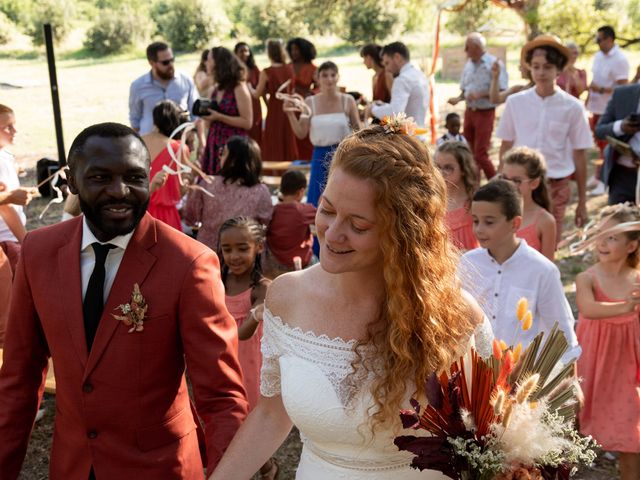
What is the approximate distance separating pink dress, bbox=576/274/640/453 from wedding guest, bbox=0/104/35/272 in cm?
380

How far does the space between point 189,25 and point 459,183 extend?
33.7 meters

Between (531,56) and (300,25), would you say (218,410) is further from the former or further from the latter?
(300,25)

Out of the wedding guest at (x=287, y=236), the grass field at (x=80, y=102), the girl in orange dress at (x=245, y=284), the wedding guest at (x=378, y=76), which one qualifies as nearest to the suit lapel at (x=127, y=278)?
the girl in orange dress at (x=245, y=284)

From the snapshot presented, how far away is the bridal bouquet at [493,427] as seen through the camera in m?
2.07

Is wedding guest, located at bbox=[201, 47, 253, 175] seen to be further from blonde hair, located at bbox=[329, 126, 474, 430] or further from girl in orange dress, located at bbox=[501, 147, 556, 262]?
blonde hair, located at bbox=[329, 126, 474, 430]

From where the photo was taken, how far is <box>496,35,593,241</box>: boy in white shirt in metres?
7.04

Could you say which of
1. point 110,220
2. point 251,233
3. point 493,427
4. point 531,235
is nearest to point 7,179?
point 251,233

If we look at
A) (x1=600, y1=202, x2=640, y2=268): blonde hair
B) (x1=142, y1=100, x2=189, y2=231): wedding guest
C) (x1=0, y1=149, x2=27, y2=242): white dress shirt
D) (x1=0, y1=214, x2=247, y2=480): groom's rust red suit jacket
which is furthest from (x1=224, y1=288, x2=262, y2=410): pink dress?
(x1=0, y1=214, x2=247, y2=480): groom's rust red suit jacket

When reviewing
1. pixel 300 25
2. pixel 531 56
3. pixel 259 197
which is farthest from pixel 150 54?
pixel 300 25

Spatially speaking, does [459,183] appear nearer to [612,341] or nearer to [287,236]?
[287,236]

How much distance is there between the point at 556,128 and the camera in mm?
7195

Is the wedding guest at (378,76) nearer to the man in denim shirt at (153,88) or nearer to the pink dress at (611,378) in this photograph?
the man in denim shirt at (153,88)

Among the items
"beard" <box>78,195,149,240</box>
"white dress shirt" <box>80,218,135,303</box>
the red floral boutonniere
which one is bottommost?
the red floral boutonniere

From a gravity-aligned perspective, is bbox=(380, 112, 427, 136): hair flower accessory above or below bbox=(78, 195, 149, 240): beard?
above
